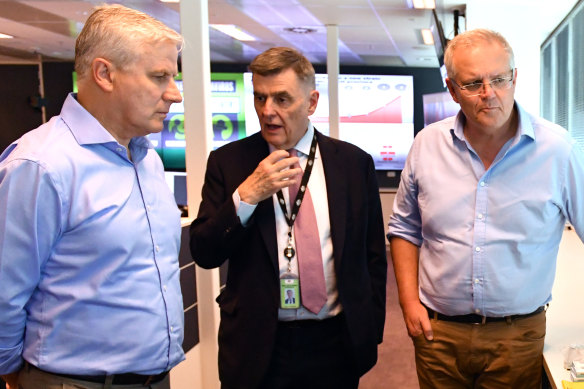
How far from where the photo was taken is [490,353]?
71.7 inches

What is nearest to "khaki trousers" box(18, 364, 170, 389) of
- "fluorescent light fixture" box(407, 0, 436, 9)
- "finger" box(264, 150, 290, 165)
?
"finger" box(264, 150, 290, 165)

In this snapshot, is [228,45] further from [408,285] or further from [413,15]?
[408,285]

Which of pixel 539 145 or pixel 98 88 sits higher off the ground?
pixel 98 88

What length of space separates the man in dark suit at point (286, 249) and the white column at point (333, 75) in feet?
17.4

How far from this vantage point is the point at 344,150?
1.98 m

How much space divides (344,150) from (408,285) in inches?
20.1

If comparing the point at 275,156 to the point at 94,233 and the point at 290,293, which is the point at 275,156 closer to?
the point at 290,293

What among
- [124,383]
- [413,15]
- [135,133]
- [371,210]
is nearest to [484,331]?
[371,210]

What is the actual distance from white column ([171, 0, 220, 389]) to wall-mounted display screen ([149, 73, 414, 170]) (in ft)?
21.4

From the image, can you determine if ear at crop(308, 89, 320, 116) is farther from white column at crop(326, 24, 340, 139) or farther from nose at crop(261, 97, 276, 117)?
white column at crop(326, 24, 340, 139)

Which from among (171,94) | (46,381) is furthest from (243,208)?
(46,381)

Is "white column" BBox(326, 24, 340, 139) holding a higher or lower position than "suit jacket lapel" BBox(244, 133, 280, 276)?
higher

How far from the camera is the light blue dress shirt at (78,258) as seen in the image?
1316mm

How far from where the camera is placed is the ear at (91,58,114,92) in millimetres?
1430
